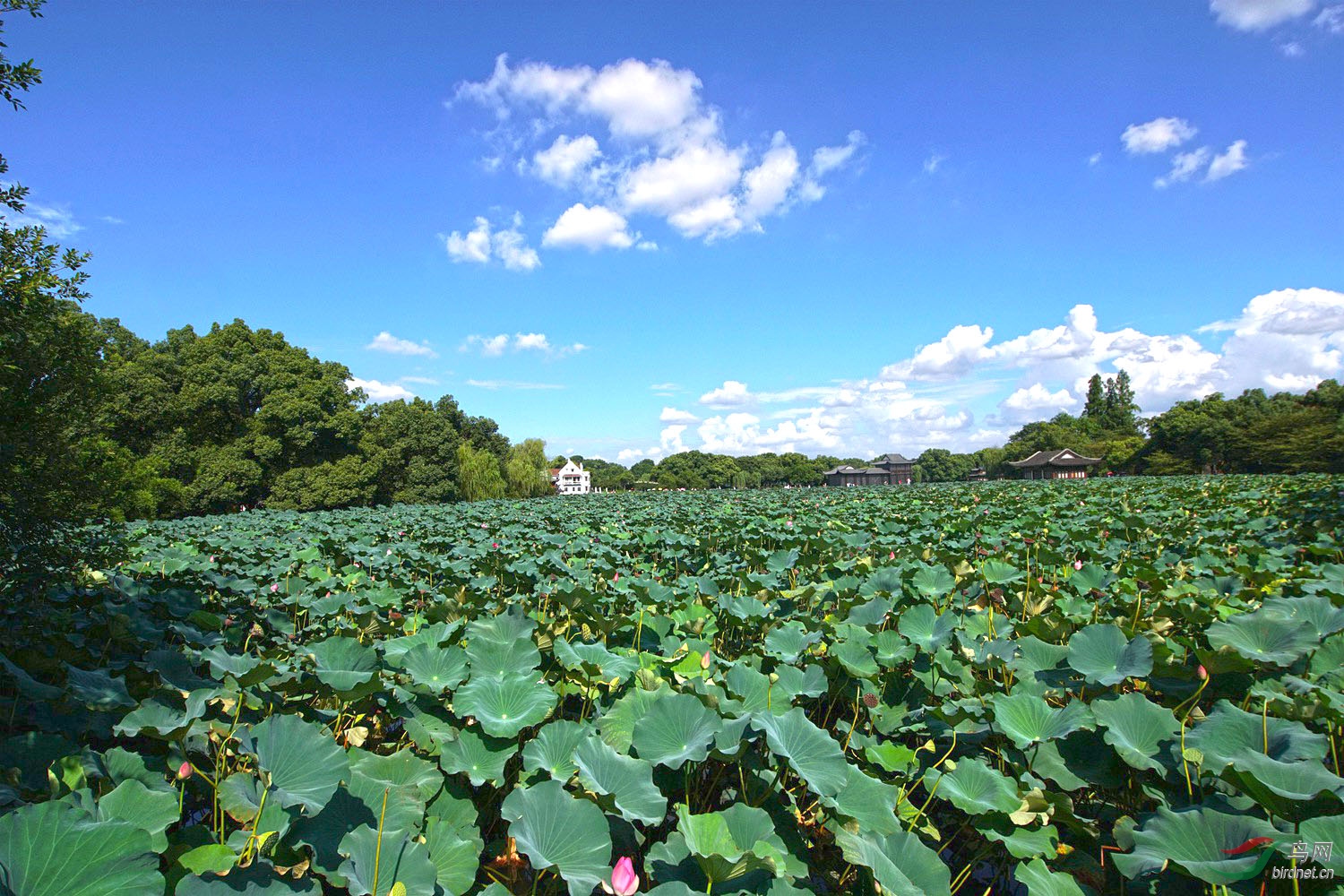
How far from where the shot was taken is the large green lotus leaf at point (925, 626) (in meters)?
2.43

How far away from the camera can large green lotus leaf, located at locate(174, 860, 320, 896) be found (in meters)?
1.04

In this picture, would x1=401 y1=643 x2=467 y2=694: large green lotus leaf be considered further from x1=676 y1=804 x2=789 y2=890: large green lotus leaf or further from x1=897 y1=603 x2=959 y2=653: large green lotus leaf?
x1=897 y1=603 x2=959 y2=653: large green lotus leaf

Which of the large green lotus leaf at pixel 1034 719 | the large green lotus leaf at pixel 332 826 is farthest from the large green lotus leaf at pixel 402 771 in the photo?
the large green lotus leaf at pixel 1034 719

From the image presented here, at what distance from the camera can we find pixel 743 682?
2113 mm

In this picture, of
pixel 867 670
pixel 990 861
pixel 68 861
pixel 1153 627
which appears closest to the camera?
pixel 68 861

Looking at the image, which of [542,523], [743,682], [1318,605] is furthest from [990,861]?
[542,523]

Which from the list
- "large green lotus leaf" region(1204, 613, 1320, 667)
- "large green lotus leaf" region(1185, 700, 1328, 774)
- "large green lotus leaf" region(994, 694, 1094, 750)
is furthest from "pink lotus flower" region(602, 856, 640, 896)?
"large green lotus leaf" region(1204, 613, 1320, 667)

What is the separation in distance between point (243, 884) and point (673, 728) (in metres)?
0.96

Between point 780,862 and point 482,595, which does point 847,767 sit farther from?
point 482,595

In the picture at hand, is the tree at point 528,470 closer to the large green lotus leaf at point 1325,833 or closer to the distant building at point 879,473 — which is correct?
the large green lotus leaf at point 1325,833

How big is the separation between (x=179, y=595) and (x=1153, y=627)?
510 cm

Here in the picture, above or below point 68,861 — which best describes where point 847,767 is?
below

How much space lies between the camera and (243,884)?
1.10 metres

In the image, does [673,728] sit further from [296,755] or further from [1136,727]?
[1136,727]
